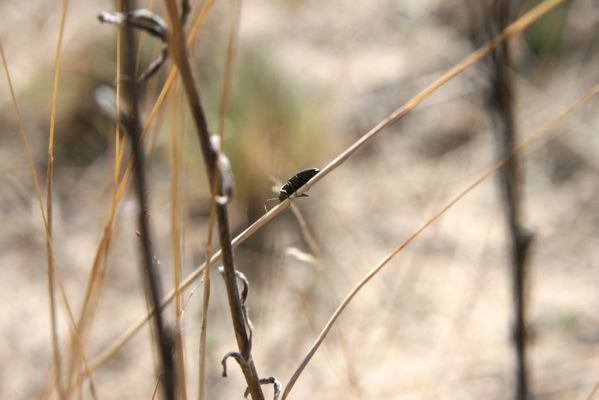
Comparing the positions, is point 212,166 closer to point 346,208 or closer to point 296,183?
point 296,183

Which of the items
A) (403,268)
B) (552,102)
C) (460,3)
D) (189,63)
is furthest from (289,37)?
(189,63)

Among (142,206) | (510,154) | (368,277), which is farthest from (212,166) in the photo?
(510,154)

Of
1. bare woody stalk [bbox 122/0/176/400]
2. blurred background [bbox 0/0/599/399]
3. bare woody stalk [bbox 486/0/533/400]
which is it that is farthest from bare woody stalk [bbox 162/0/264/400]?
blurred background [bbox 0/0/599/399]

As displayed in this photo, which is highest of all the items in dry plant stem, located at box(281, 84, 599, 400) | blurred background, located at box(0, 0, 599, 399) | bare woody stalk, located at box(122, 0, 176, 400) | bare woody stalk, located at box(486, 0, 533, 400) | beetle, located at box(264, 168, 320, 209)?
blurred background, located at box(0, 0, 599, 399)

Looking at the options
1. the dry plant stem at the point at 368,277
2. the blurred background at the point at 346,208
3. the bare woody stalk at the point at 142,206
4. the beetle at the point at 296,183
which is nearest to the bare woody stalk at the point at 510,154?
the dry plant stem at the point at 368,277

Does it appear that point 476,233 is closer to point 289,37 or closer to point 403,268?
point 403,268

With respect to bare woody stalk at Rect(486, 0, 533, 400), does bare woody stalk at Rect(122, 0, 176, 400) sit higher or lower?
lower

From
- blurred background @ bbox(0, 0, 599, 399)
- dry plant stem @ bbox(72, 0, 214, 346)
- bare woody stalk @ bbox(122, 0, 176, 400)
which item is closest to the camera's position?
bare woody stalk @ bbox(122, 0, 176, 400)

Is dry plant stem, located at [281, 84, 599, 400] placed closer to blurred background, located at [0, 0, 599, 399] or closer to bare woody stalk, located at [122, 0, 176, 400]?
bare woody stalk, located at [122, 0, 176, 400]
